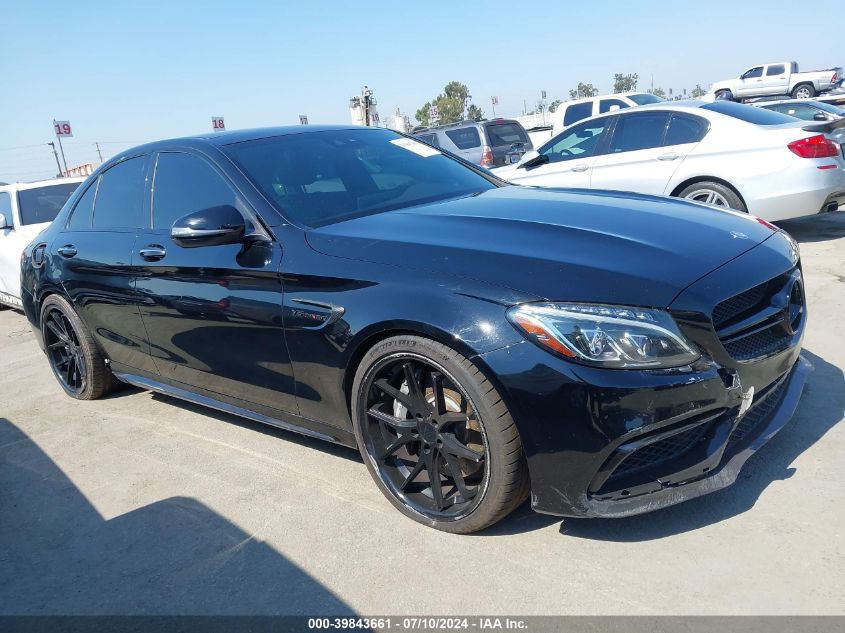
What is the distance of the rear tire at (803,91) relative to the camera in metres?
31.9

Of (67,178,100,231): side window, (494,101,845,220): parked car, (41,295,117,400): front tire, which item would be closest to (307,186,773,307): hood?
(67,178,100,231): side window

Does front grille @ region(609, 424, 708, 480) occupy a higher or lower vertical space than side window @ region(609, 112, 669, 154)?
lower

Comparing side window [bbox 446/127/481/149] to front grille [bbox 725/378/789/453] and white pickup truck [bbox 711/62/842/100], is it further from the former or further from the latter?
white pickup truck [bbox 711/62/842/100]

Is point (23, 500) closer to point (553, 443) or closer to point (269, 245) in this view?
point (269, 245)

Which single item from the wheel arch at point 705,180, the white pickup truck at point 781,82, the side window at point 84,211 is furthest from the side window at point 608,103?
the white pickup truck at point 781,82

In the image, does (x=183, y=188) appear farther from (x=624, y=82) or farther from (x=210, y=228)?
(x=624, y=82)

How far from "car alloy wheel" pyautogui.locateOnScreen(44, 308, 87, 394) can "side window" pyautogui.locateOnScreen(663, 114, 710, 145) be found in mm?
5840

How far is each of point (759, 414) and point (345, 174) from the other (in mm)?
2182

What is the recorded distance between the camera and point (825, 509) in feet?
8.59

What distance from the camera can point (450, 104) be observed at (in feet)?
321

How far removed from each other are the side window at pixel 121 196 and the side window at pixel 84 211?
73mm

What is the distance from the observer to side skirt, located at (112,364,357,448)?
3.16 meters

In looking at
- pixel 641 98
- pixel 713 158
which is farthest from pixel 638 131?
pixel 641 98

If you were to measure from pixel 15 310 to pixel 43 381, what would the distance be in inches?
175
